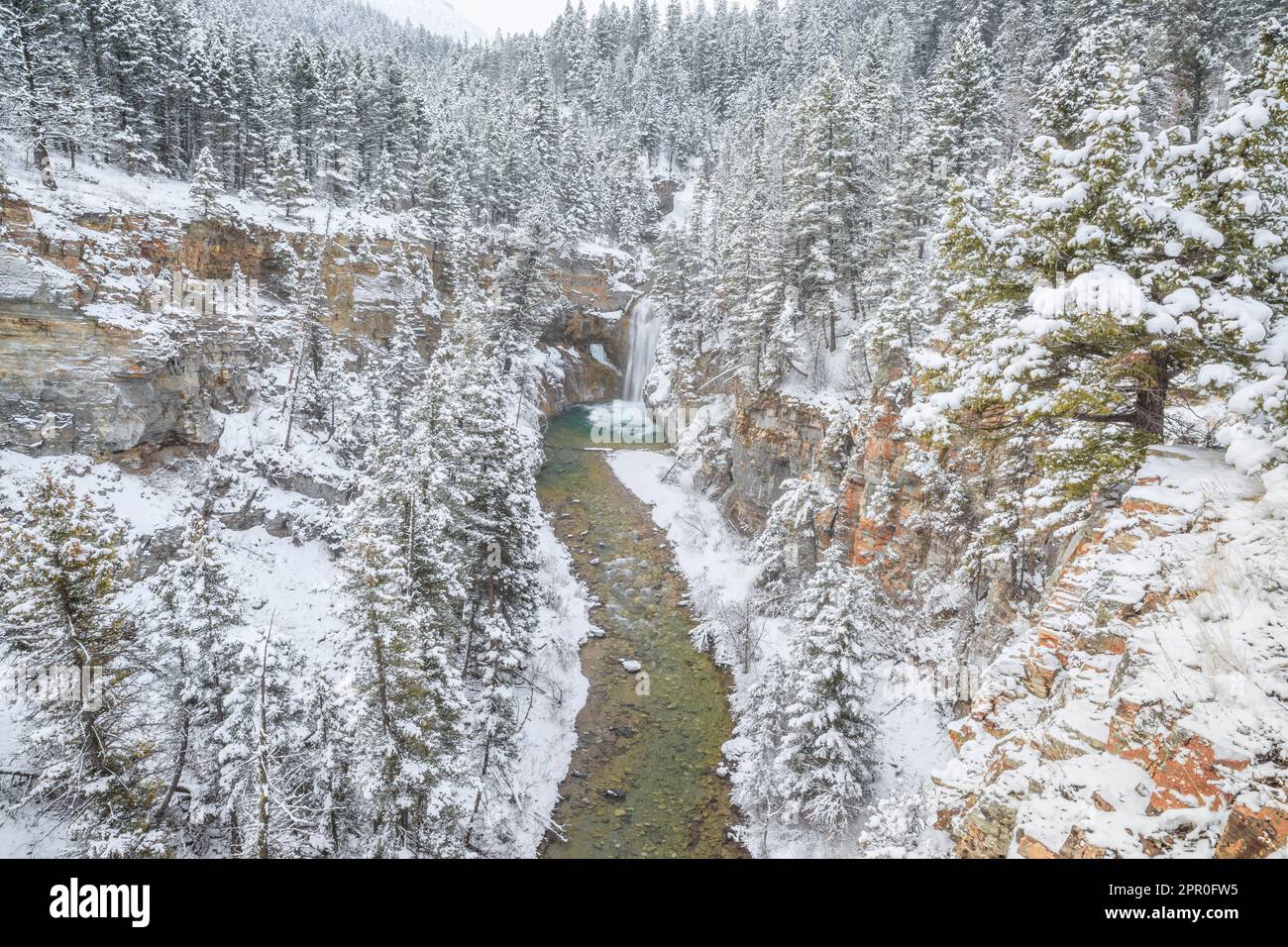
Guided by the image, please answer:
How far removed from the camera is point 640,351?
203 ft

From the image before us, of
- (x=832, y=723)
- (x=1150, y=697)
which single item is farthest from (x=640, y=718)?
(x=1150, y=697)

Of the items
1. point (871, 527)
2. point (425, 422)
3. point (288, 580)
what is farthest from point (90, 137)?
point (871, 527)

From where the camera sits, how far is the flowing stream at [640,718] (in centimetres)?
1828

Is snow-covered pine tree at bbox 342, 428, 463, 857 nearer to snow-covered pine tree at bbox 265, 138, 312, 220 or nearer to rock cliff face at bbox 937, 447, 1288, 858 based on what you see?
rock cliff face at bbox 937, 447, 1288, 858

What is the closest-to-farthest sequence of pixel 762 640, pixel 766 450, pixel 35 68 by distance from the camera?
pixel 762 640, pixel 766 450, pixel 35 68

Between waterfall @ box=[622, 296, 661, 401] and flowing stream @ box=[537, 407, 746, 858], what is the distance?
24.9 meters

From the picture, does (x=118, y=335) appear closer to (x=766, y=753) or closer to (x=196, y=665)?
(x=196, y=665)

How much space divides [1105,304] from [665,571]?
2723 centimetres

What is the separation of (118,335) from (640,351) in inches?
1665

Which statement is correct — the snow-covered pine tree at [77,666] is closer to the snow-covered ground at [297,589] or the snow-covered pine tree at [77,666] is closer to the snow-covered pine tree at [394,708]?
the snow-covered pine tree at [394,708]

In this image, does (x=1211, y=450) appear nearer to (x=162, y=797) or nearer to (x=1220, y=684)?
(x=1220, y=684)

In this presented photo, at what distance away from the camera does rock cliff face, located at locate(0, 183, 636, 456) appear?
85.7 feet

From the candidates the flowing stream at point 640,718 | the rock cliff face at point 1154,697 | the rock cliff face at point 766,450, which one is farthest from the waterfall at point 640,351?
the rock cliff face at point 1154,697
